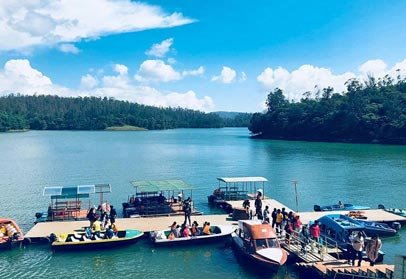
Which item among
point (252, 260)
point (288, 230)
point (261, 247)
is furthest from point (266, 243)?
point (288, 230)

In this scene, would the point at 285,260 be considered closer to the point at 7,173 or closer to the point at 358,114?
the point at 7,173

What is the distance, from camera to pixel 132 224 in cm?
3625

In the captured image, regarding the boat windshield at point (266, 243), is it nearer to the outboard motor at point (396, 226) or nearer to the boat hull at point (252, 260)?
the boat hull at point (252, 260)

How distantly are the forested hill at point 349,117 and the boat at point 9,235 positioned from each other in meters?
128

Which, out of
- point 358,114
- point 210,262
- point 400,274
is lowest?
point 210,262

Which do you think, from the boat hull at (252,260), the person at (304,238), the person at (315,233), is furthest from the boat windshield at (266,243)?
the person at (315,233)

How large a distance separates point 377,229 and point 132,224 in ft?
64.0

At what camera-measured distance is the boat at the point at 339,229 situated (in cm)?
3056

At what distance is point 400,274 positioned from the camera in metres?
18.7

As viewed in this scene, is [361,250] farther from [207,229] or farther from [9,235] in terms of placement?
[9,235]

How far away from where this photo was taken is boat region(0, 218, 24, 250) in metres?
31.2

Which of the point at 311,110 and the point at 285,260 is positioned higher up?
the point at 311,110

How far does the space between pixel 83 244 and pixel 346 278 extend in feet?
57.5

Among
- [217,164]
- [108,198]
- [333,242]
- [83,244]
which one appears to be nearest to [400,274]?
[333,242]
